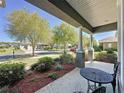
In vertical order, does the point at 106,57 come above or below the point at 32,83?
above

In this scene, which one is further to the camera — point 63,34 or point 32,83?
point 63,34

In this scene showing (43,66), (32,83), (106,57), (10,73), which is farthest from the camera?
(106,57)

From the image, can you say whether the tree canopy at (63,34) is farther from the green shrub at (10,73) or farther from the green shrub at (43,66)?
the green shrub at (10,73)

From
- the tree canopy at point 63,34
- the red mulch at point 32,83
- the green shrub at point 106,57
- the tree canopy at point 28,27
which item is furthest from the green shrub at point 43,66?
the tree canopy at point 28,27

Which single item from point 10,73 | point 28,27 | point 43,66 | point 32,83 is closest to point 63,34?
point 28,27

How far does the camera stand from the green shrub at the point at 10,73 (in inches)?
196

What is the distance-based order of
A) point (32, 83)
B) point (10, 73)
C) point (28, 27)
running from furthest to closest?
point (28, 27) < point (32, 83) < point (10, 73)

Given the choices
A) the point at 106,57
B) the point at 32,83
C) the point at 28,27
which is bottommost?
the point at 32,83

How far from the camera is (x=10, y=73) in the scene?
5.10 meters

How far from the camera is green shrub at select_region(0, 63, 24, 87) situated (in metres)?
4.97

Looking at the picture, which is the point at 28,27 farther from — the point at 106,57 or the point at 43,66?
the point at 43,66

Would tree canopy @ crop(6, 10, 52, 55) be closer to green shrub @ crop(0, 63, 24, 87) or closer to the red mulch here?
the red mulch

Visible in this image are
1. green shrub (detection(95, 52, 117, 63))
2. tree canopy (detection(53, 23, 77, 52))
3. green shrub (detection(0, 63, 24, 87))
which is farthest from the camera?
tree canopy (detection(53, 23, 77, 52))

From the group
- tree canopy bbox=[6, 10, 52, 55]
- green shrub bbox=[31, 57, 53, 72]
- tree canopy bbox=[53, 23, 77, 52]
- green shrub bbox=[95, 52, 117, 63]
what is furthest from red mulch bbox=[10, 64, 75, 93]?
tree canopy bbox=[6, 10, 52, 55]
